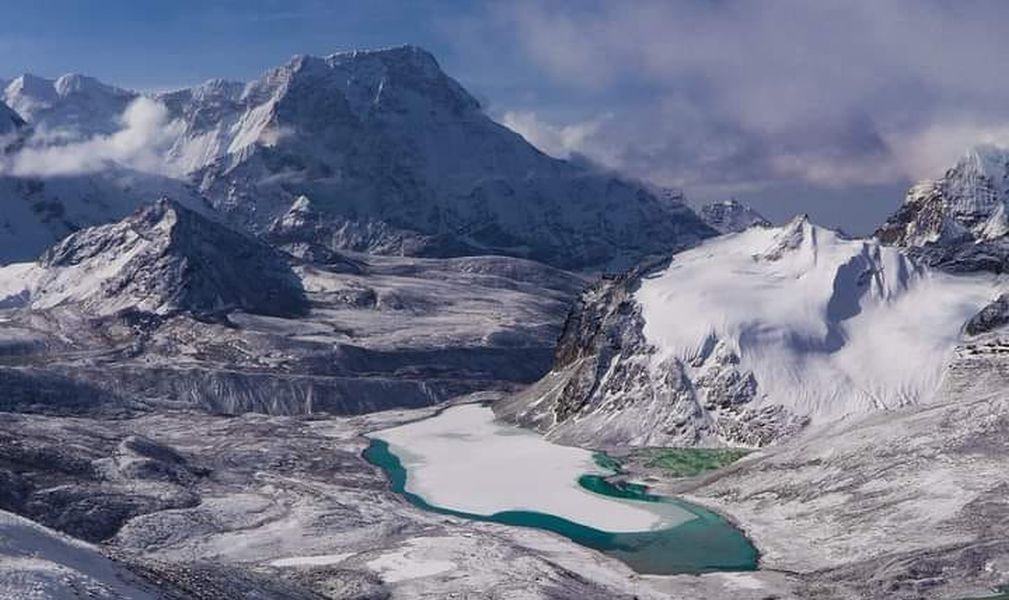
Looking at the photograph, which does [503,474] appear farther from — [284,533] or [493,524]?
[284,533]

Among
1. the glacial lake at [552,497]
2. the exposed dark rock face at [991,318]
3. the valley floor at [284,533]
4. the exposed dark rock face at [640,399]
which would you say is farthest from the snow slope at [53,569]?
the exposed dark rock face at [991,318]

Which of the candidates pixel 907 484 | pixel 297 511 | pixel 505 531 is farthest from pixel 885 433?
pixel 297 511

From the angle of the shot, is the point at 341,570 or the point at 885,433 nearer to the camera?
the point at 341,570

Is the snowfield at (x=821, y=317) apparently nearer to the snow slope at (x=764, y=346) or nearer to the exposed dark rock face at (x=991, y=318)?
the snow slope at (x=764, y=346)

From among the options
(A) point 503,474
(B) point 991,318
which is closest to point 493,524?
(A) point 503,474

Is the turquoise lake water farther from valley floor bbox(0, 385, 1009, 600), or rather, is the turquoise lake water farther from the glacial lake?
valley floor bbox(0, 385, 1009, 600)

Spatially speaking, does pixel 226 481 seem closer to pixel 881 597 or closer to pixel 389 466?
pixel 389 466
